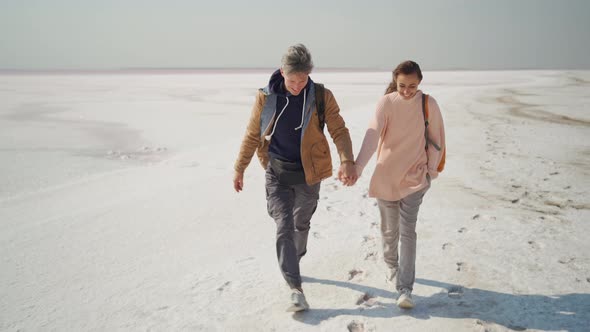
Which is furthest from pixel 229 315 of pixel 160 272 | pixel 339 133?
pixel 339 133

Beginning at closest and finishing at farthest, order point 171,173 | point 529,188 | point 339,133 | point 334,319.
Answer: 1. point 334,319
2. point 339,133
3. point 529,188
4. point 171,173

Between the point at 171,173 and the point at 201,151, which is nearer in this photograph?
the point at 171,173

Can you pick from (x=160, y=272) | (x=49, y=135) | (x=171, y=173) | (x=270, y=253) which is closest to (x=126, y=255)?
(x=160, y=272)

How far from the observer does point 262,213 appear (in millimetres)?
5090

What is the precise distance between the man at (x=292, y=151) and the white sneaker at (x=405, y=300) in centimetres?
63

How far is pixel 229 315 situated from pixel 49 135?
10328 millimetres

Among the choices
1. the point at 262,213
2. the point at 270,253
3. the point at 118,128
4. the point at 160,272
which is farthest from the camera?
the point at 118,128

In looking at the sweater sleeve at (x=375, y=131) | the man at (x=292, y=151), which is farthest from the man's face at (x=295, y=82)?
the sweater sleeve at (x=375, y=131)

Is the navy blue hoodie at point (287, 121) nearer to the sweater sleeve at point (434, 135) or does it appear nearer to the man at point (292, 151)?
the man at point (292, 151)

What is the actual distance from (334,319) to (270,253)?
49.1 inches

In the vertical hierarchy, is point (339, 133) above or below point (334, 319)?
above

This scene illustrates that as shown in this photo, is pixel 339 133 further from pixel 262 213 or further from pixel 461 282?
pixel 262 213

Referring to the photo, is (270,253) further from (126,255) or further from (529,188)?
(529,188)

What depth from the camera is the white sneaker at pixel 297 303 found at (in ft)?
9.18
